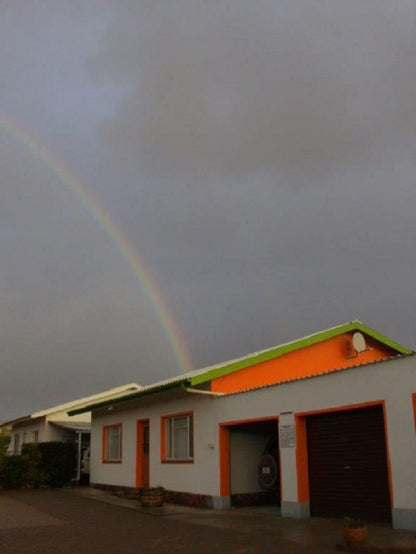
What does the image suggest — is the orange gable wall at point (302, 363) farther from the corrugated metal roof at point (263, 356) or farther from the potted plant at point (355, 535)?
the potted plant at point (355, 535)

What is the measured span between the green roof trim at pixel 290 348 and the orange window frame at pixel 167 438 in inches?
69.3

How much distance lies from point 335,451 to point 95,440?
49.5ft

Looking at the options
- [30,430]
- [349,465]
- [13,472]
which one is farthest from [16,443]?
[349,465]

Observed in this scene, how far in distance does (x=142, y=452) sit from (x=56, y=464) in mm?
7672

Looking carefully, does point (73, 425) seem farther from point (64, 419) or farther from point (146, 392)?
point (146, 392)

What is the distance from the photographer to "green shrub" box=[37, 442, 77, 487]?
1107 inches

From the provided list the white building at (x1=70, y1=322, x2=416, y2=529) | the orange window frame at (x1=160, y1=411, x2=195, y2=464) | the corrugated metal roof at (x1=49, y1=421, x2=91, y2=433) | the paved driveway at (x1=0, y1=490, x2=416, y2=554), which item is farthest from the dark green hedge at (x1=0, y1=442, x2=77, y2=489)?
the paved driveway at (x1=0, y1=490, x2=416, y2=554)

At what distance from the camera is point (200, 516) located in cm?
1546

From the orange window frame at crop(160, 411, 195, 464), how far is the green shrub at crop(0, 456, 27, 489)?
10.3 meters


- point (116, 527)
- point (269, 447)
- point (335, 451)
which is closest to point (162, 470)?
point (269, 447)

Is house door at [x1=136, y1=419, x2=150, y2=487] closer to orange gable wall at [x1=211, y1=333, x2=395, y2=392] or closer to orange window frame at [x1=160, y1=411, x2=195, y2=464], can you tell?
orange window frame at [x1=160, y1=411, x2=195, y2=464]

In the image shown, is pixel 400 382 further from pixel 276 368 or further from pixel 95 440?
pixel 95 440

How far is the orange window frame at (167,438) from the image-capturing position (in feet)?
61.8

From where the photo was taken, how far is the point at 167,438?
66.3 ft
